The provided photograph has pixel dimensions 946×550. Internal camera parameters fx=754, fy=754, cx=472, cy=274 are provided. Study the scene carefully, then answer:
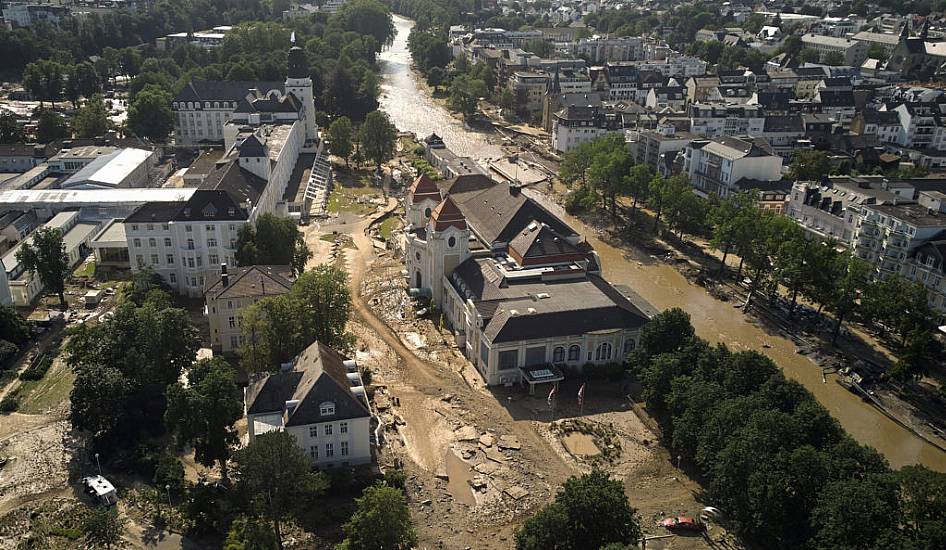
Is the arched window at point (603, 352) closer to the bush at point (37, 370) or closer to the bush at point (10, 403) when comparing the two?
the bush at point (37, 370)

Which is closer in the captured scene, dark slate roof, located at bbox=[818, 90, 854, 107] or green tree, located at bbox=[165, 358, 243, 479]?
green tree, located at bbox=[165, 358, 243, 479]

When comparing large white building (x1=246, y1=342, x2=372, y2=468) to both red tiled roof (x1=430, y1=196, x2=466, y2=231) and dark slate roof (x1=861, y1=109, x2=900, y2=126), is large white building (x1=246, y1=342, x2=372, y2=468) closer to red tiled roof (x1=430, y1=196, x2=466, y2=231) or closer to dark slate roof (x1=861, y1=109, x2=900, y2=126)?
red tiled roof (x1=430, y1=196, x2=466, y2=231)

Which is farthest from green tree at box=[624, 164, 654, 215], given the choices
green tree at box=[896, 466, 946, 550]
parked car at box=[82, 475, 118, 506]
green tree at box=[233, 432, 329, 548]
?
parked car at box=[82, 475, 118, 506]

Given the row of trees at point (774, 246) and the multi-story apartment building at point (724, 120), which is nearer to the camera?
the row of trees at point (774, 246)

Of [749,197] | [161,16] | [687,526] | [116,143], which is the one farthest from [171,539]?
[161,16]

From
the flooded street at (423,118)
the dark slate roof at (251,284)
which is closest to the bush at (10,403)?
the dark slate roof at (251,284)

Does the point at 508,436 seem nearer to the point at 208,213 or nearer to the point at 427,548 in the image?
the point at 427,548
